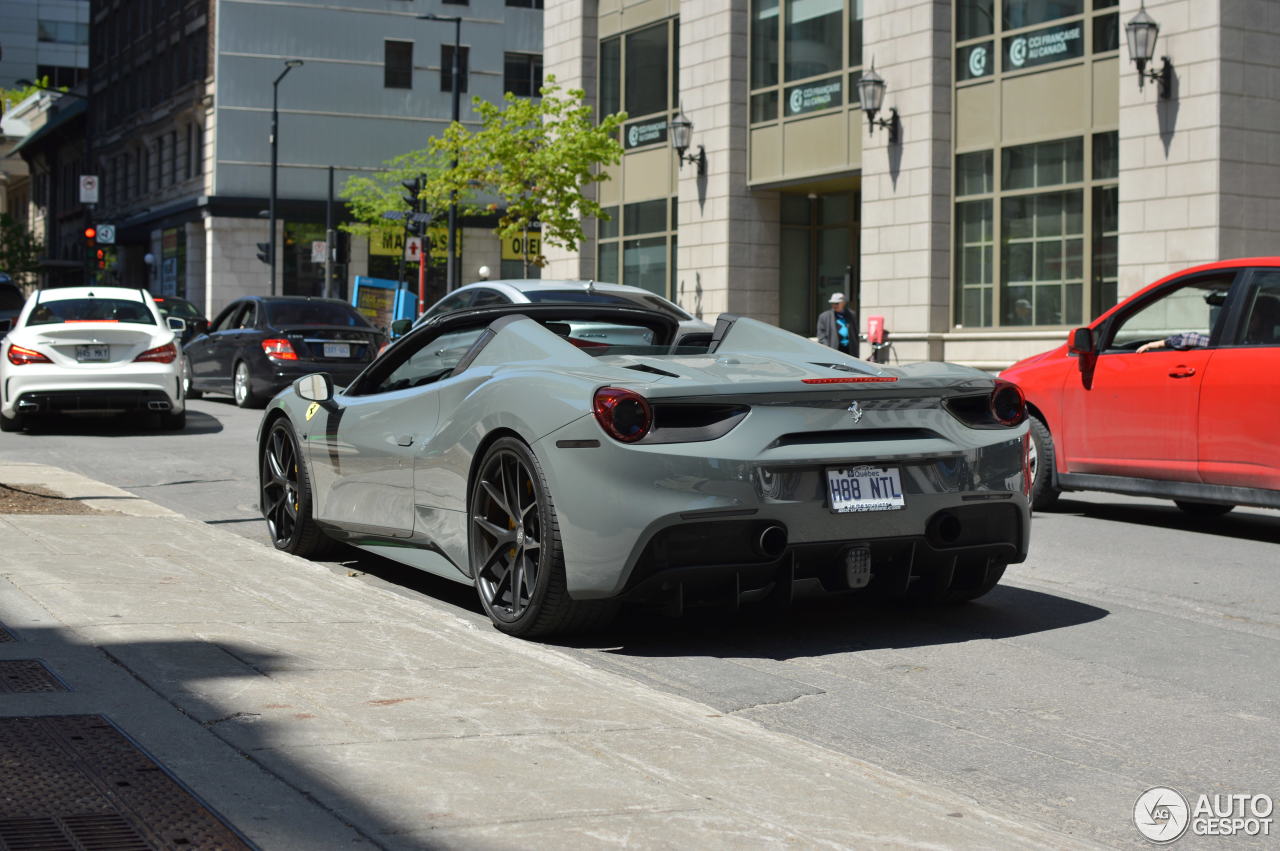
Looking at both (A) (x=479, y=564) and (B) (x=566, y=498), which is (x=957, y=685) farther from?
(A) (x=479, y=564)

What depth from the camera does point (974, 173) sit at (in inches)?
989

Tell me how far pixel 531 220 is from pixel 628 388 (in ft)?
91.5

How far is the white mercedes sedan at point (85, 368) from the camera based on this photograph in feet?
55.7

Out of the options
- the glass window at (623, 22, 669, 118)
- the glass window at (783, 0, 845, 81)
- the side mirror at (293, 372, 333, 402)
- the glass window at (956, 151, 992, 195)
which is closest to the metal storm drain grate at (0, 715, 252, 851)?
the side mirror at (293, 372, 333, 402)

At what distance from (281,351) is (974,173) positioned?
1103 centimetres

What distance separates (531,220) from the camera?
110 feet

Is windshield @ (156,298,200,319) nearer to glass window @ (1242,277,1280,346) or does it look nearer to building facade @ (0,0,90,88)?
glass window @ (1242,277,1280,346)

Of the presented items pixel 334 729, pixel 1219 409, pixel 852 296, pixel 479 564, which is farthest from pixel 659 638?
pixel 852 296

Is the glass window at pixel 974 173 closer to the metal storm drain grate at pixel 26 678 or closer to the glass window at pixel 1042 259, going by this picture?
the glass window at pixel 1042 259

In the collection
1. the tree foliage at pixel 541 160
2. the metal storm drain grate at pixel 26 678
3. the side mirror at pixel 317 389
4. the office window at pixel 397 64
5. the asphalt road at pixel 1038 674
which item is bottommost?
the asphalt road at pixel 1038 674

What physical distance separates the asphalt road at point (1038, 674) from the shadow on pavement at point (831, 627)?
2 cm

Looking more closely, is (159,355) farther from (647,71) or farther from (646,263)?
(647,71)

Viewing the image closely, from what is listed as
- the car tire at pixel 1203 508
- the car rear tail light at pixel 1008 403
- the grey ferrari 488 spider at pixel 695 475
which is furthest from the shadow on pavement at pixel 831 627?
the car tire at pixel 1203 508

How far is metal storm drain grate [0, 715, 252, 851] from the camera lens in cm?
346
